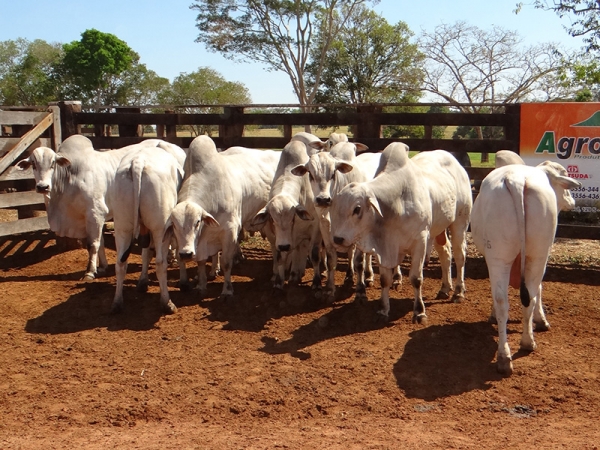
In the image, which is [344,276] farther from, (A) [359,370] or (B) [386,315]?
(A) [359,370]

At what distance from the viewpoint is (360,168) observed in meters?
8.53

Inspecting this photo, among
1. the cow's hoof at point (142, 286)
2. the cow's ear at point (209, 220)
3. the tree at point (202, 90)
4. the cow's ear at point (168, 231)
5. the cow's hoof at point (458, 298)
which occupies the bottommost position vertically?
the cow's hoof at point (458, 298)

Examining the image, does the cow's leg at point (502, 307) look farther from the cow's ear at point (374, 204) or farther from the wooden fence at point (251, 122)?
the wooden fence at point (251, 122)

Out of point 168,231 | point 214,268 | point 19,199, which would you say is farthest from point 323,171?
point 19,199

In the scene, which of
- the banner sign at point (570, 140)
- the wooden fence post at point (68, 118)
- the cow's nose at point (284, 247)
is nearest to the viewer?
the cow's nose at point (284, 247)

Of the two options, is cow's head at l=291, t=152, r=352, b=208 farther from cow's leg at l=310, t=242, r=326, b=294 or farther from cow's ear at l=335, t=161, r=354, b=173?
cow's leg at l=310, t=242, r=326, b=294

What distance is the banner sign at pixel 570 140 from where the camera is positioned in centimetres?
945

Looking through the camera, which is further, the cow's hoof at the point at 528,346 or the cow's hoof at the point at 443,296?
the cow's hoof at the point at 443,296

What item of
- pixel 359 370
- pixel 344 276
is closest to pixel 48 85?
pixel 344 276

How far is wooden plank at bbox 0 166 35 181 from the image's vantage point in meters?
10.2

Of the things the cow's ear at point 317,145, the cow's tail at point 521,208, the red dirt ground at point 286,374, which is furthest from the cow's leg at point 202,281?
the cow's tail at point 521,208

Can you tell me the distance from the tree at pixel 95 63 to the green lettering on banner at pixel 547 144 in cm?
3933

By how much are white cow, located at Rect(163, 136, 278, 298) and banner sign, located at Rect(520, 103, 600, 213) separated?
409 centimetres

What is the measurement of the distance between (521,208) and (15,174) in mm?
7823
